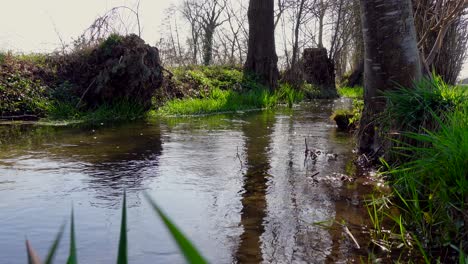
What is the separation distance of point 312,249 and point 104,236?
107 cm

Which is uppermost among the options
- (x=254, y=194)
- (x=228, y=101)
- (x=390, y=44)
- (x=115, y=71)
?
(x=115, y=71)

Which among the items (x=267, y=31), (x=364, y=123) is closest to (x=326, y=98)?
(x=267, y=31)

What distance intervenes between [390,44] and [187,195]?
2204mm

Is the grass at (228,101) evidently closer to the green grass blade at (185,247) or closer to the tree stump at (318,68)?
the tree stump at (318,68)

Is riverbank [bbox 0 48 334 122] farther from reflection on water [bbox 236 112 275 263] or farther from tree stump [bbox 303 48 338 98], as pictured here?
tree stump [bbox 303 48 338 98]

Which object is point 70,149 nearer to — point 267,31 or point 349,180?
point 349,180

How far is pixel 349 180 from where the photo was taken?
377cm

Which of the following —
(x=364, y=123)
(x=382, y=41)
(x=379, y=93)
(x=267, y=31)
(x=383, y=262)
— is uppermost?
(x=267, y=31)

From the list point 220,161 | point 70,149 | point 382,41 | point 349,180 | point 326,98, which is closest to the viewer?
point 349,180

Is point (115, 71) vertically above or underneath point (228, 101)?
above

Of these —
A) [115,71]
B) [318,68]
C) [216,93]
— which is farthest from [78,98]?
[318,68]

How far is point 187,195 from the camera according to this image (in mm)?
3336

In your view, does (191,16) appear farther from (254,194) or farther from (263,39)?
(254,194)

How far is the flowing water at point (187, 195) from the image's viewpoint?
7.91 ft
